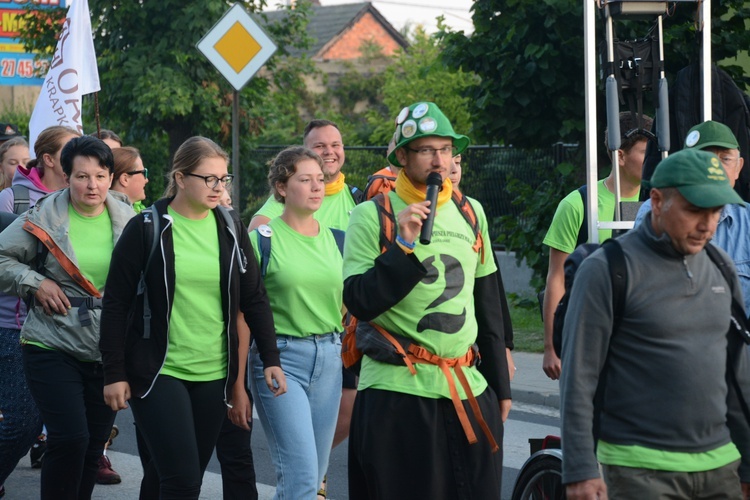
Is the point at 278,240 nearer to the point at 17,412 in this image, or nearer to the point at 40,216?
the point at 40,216

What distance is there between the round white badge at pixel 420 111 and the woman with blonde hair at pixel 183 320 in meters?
1.12

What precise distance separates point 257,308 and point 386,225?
1116 millimetres

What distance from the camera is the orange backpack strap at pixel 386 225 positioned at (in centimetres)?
429

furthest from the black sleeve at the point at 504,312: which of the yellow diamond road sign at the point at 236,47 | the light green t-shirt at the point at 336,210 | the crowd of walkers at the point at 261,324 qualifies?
the yellow diamond road sign at the point at 236,47

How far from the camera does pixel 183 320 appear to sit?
499 centimetres

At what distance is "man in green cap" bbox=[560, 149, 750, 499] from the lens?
3.51 metres

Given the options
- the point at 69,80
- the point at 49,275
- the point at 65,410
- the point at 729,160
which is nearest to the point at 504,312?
the point at 729,160

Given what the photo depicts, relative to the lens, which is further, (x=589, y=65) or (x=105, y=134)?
(x=105, y=134)

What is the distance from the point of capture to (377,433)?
4258 millimetres

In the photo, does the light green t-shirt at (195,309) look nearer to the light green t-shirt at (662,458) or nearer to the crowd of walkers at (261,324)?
the crowd of walkers at (261,324)

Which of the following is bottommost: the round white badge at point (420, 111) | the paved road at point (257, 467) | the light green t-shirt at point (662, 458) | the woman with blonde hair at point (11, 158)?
the paved road at point (257, 467)

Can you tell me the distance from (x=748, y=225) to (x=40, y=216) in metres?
3.20

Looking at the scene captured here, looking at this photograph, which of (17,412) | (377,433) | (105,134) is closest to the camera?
(377,433)

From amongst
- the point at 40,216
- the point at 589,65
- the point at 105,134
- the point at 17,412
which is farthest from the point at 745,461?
the point at 105,134
